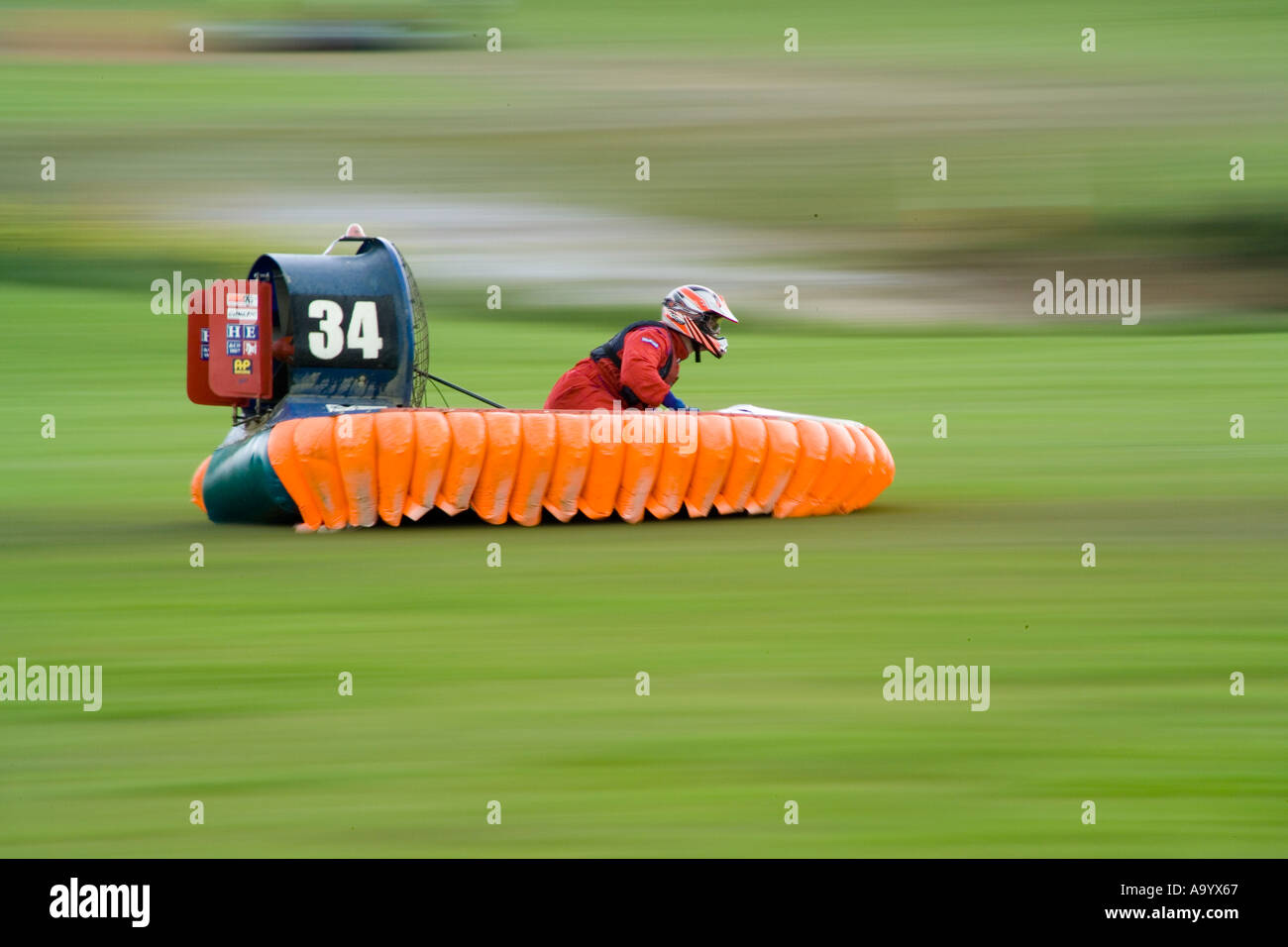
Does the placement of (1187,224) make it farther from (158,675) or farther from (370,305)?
(158,675)

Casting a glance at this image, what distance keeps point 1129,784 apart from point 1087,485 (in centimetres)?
523

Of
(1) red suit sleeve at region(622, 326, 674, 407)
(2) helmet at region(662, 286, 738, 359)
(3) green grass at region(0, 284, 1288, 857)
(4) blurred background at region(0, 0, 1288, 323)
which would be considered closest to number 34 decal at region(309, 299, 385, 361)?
(3) green grass at region(0, 284, 1288, 857)

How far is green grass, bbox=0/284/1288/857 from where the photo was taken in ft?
12.6

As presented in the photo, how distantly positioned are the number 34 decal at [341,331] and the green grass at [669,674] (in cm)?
74

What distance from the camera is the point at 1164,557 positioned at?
6980mm

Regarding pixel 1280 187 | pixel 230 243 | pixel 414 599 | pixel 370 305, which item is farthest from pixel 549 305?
pixel 414 599

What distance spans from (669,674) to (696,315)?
2951 millimetres

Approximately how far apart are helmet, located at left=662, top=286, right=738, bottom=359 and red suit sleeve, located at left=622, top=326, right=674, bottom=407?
0.17 metres

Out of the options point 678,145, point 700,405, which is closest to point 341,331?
point 700,405

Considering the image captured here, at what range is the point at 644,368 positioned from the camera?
299 inches

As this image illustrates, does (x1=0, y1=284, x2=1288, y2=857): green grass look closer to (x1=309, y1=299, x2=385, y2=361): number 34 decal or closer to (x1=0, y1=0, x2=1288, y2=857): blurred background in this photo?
(x1=0, y1=0, x2=1288, y2=857): blurred background

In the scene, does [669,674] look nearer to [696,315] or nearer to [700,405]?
[696,315]

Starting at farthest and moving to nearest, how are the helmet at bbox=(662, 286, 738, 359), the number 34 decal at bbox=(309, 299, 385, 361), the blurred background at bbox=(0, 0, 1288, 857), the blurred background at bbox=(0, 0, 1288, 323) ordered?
the blurred background at bbox=(0, 0, 1288, 323) < the helmet at bbox=(662, 286, 738, 359) < the number 34 decal at bbox=(309, 299, 385, 361) < the blurred background at bbox=(0, 0, 1288, 857)

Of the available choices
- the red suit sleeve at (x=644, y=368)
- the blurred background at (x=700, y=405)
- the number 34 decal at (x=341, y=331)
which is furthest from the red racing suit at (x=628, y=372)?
the number 34 decal at (x=341, y=331)
